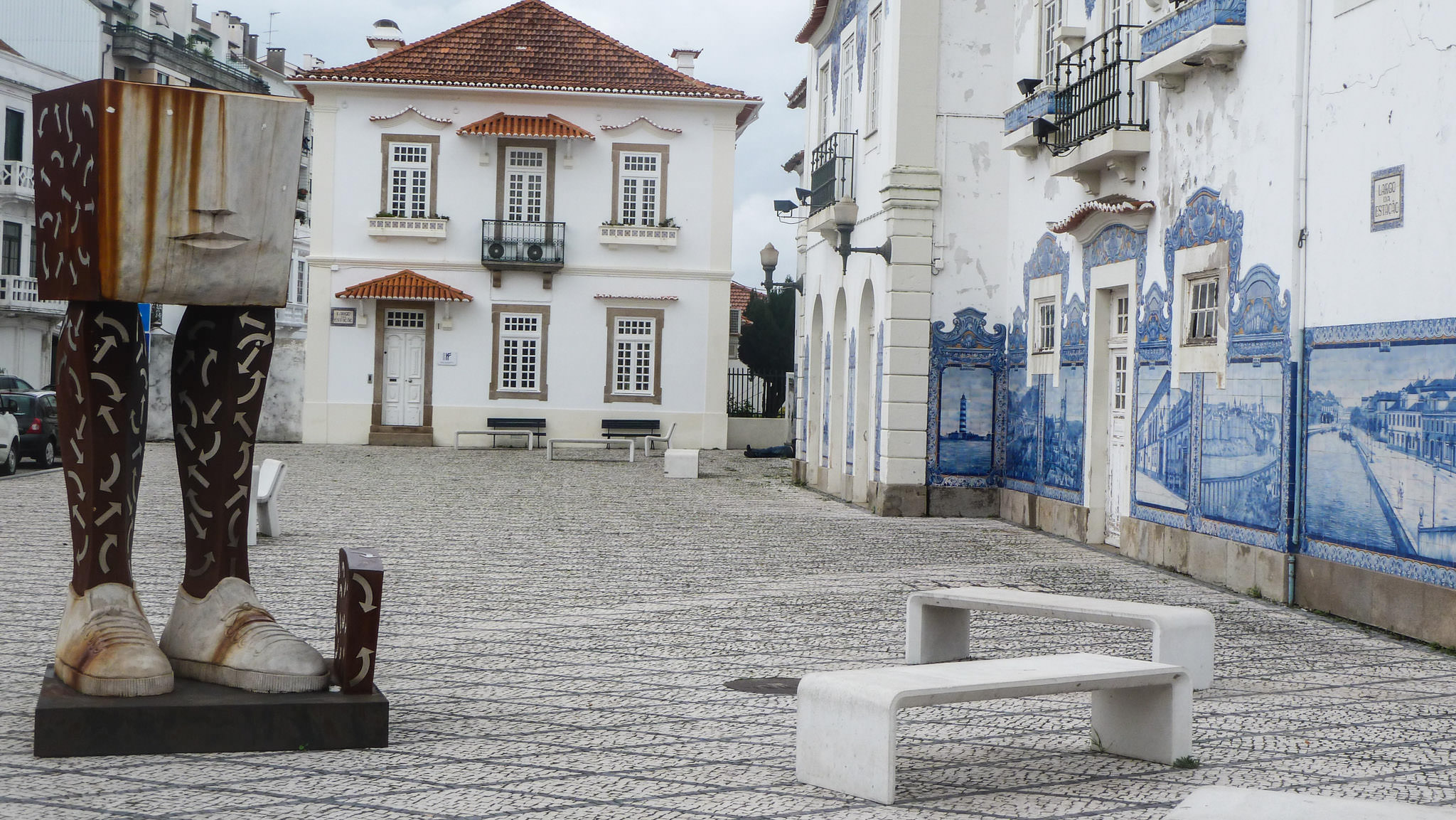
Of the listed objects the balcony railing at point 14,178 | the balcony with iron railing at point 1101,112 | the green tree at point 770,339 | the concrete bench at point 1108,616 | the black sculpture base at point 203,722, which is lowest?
the black sculpture base at point 203,722

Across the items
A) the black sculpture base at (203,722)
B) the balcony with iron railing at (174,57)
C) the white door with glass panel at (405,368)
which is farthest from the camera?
the balcony with iron railing at (174,57)

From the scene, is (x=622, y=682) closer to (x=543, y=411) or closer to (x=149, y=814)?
(x=149, y=814)

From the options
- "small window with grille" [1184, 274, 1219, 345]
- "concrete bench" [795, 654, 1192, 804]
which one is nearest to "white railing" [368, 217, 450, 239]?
"small window with grille" [1184, 274, 1219, 345]

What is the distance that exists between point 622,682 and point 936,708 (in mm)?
1430

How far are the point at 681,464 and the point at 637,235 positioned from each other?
10153 mm

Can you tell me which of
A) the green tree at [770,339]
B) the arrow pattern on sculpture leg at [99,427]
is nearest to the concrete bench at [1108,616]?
the arrow pattern on sculpture leg at [99,427]

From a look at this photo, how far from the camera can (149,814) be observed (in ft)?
14.6

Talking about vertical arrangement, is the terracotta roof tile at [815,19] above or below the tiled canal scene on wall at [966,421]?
above

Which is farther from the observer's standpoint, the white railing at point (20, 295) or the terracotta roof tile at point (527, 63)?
the white railing at point (20, 295)

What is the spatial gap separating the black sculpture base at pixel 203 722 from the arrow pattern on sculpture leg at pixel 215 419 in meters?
0.50

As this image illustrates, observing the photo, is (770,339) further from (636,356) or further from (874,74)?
(874,74)

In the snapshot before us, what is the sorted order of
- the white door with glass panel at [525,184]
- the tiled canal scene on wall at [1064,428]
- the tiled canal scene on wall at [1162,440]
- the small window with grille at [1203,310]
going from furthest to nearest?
the white door with glass panel at [525,184]
the tiled canal scene on wall at [1064,428]
the tiled canal scene on wall at [1162,440]
the small window with grille at [1203,310]

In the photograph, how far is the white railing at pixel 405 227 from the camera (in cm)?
3175

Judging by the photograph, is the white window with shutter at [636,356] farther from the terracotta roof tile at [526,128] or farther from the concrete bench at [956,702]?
the concrete bench at [956,702]
